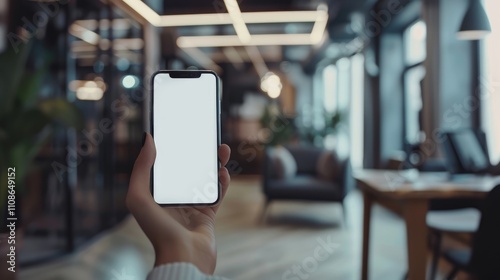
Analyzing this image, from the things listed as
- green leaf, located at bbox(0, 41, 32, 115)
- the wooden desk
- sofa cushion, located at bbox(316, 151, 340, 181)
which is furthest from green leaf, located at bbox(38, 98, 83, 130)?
sofa cushion, located at bbox(316, 151, 340, 181)

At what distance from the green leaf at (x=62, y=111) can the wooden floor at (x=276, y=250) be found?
89cm

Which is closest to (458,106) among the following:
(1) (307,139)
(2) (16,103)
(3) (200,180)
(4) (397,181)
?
(4) (397,181)

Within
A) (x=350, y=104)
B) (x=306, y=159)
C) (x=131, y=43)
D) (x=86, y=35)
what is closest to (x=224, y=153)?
(x=86, y=35)

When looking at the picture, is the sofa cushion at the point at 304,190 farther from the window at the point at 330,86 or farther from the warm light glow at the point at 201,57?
the window at the point at 330,86

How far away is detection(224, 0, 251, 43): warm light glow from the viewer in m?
4.97

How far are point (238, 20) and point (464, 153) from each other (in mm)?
4047

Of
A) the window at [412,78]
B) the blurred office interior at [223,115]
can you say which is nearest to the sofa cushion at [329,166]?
the blurred office interior at [223,115]

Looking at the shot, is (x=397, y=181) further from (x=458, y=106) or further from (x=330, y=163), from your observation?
(x=330, y=163)

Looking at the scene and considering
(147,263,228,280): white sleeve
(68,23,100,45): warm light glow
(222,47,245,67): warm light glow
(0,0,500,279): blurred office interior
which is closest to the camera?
(147,263,228,280): white sleeve

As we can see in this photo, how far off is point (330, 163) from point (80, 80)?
3010 millimetres

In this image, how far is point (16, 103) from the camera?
2.67 metres

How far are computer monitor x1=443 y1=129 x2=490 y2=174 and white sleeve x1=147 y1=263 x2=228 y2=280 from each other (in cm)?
229

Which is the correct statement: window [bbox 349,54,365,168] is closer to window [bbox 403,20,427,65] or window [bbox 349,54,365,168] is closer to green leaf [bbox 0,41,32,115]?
window [bbox 403,20,427,65]

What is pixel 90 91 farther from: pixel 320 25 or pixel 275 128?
pixel 275 128
